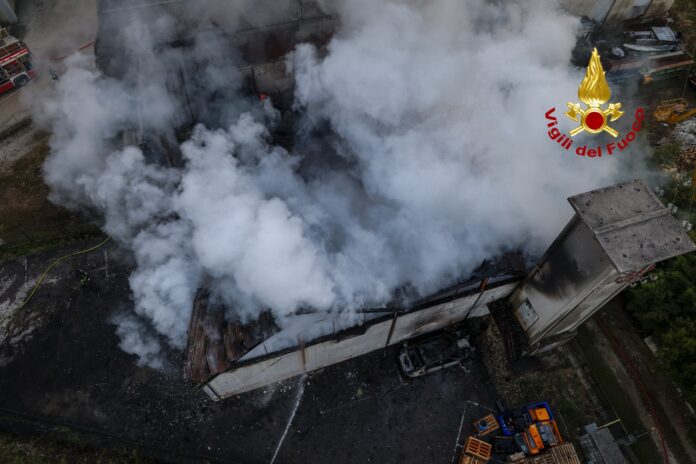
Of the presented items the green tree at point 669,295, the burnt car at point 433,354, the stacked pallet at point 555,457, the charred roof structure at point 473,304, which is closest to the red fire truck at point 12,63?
the charred roof structure at point 473,304

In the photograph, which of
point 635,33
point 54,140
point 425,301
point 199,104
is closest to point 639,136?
point 635,33

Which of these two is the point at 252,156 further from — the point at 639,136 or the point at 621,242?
the point at 639,136

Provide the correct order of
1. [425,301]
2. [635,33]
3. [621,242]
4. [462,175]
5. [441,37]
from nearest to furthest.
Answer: [621,242], [425,301], [462,175], [441,37], [635,33]

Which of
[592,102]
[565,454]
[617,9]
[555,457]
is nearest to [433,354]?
[555,457]

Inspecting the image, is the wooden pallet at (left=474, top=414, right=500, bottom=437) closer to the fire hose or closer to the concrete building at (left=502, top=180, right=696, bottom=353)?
the concrete building at (left=502, top=180, right=696, bottom=353)

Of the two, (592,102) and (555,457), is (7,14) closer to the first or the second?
(592,102)

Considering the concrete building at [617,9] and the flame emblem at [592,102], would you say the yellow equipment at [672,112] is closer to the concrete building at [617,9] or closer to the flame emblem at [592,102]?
the concrete building at [617,9]

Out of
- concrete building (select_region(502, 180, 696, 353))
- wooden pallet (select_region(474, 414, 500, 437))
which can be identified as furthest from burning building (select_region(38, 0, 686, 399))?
wooden pallet (select_region(474, 414, 500, 437))
